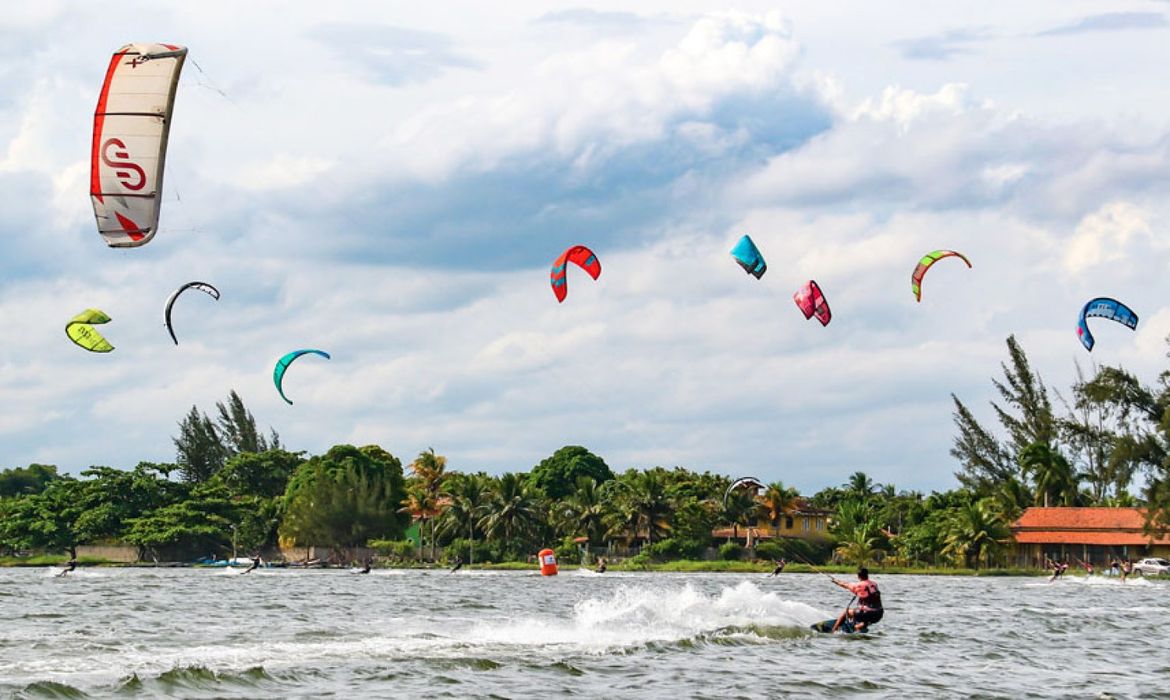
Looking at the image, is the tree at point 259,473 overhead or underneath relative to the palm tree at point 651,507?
overhead

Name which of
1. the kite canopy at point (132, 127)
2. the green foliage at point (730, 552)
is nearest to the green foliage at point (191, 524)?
the green foliage at point (730, 552)

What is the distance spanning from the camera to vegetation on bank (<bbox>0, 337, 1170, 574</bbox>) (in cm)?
8025

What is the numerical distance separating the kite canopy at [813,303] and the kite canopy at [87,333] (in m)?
23.7

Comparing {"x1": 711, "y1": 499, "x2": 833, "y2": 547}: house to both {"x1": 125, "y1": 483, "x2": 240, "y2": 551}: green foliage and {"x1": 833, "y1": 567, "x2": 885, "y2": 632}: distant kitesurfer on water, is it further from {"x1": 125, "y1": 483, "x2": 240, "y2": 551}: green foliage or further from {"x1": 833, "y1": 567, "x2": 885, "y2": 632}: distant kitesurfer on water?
{"x1": 833, "y1": 567, "x2": 885, "y2": 632}: distant kitesurfer on water

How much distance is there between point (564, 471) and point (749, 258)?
66.4m

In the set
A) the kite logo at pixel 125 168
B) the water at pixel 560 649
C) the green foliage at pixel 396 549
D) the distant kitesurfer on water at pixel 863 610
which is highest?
the kite logo at pixel 125 168

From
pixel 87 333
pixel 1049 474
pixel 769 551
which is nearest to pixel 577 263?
pixel 87 333

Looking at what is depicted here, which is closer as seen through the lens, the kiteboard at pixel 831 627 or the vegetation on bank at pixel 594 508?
the kiteboard at pixel 831 627

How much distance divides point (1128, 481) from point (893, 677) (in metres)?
67.8

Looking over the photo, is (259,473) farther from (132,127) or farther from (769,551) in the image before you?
(132,127)

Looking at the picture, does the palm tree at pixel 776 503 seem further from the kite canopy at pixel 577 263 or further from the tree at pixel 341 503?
the kite canopy at pixel 577 263

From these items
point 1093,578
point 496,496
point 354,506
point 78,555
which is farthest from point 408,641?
point 78,555

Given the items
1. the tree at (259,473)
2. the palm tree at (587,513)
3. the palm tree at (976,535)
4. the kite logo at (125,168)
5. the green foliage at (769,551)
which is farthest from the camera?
the tree at (259,473)

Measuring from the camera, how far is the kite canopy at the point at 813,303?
51.3 metres
